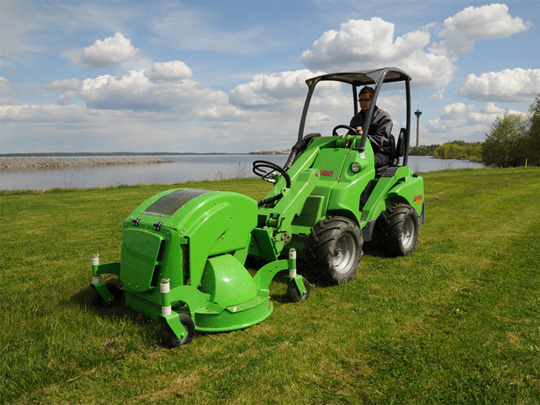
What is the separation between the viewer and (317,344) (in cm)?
362

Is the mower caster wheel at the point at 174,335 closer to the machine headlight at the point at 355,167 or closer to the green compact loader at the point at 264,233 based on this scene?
the green compact loader at the point at 264,233

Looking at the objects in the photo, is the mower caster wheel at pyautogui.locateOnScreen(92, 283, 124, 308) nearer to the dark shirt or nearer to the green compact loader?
the green compact loader

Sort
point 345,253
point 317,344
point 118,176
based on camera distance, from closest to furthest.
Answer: point 317,344, point 345,253, point 118,176

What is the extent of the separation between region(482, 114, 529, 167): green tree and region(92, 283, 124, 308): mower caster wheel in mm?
56884

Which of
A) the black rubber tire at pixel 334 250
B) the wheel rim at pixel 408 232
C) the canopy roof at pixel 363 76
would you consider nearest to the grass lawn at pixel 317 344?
the black rubber tire at pixel 334 250

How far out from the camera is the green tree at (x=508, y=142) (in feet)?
168

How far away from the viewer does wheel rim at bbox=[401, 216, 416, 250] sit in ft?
22.0

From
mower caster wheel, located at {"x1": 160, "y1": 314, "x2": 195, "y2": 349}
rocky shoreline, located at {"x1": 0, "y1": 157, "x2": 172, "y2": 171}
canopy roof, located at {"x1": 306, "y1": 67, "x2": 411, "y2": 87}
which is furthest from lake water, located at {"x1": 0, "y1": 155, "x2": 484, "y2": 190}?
rocky shoreline, located at {"x1": 0, "y1": 157, "x2": 172, "y2": 171}

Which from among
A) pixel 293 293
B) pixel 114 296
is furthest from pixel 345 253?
pixel 114 296

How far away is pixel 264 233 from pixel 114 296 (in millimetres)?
1779

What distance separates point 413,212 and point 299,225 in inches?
86.6

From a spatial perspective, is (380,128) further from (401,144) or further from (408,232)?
(408,232)

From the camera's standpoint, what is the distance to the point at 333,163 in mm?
5871

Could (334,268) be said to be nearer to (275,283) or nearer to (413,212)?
(275,283)
